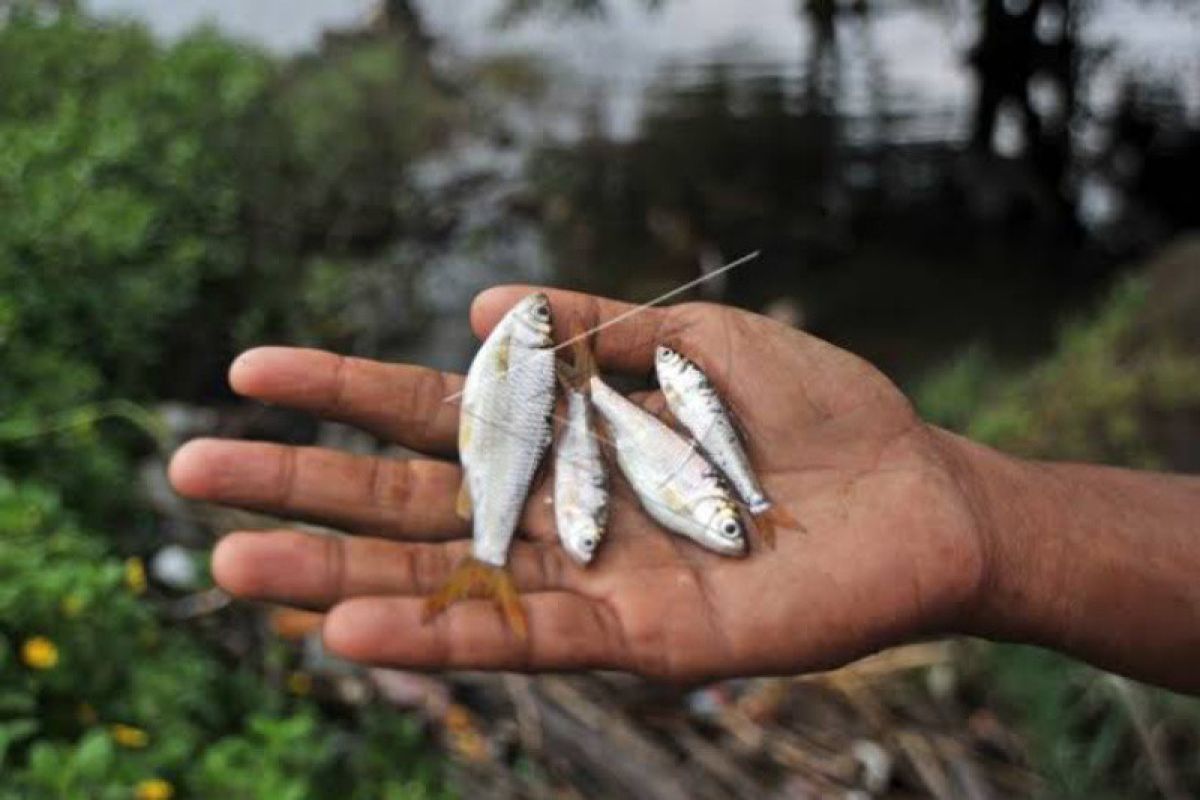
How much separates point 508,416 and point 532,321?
17 centimetres

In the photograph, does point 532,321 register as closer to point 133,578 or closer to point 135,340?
point 133,578

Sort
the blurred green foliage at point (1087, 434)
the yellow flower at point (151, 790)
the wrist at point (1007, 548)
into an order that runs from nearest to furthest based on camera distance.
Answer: the wrist at point (1007, 548) < the yellow flower at point (151, 790) < the blurred green foliage at point (1087, 434)

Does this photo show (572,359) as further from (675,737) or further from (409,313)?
(409,313)

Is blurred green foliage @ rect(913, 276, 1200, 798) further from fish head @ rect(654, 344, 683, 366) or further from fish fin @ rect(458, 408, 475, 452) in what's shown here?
fish fin @ rect(458, 408, 475, 452)

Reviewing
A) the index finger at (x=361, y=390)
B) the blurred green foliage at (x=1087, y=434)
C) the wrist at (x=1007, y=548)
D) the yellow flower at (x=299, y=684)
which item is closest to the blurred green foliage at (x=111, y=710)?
the yellow flower at (x=299, y=684)

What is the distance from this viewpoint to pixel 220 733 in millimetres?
3545

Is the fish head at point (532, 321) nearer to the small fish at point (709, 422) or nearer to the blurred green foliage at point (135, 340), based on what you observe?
the small fish at point (709, 422)

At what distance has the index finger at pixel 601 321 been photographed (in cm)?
258

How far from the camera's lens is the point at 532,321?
253 centimetres

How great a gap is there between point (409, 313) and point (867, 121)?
146 inches

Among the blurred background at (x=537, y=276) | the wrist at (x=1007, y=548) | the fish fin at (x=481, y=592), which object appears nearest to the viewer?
the fish fin at (x=481, y=592)

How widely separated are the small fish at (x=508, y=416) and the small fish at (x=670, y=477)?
0.12 metres

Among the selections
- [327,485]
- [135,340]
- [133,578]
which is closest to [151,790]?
[133,578]

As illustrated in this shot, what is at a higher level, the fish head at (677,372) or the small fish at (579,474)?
the fish head at (677,372)
